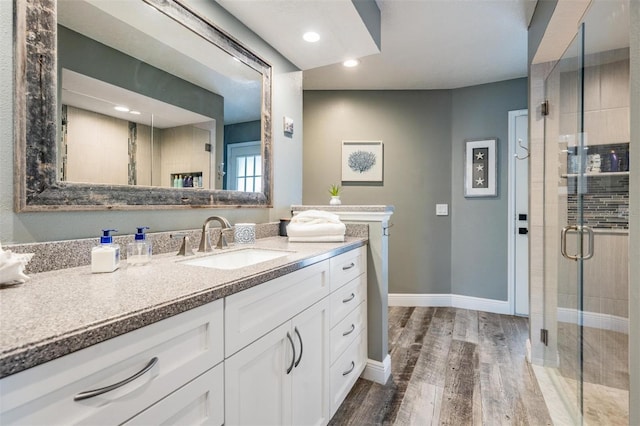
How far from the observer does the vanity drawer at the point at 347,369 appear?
1630mm

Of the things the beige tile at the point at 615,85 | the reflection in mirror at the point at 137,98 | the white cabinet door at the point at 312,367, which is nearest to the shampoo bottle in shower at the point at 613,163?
the beige tile at the point at 615,85

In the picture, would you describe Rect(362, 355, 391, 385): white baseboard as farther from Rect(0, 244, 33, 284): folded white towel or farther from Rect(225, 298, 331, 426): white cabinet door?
Rect(0, 244, 33, 284): folded white towel

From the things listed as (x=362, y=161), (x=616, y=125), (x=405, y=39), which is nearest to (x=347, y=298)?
(x=616, y=125)

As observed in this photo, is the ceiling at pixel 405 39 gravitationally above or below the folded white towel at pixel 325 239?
above

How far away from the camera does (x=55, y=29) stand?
1.07 m

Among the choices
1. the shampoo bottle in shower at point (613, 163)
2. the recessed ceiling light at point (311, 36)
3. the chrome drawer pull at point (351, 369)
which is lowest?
the chrome drawer pull at point (351, 369)

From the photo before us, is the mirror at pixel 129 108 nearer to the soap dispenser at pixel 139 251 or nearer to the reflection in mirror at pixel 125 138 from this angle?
the reflection in mirror at pixel 125 138

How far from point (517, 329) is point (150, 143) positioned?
3.23 meters

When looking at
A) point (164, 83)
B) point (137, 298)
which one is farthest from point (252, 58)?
point (137, 298)

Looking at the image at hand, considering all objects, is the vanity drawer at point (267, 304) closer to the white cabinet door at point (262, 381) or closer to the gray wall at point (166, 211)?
the white cabinet door at point (262, 381)

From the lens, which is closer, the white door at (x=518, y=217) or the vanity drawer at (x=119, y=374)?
the vanity drawer at (x=119, y=374)

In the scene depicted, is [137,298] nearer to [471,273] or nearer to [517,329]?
[517,329]

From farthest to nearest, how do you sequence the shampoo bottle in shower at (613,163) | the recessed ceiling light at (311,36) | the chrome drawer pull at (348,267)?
the recessed ceiling light at (311,36) < the chrome drawer pull at (348,267) < the shampoo bottle in shower at (613,163)

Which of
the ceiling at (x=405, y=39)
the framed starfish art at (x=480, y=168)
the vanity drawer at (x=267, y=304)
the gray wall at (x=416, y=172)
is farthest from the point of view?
the gray wall at (x=416, y=172)
